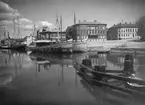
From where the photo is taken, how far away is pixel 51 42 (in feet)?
43.4

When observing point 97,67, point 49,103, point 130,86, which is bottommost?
point 49,103

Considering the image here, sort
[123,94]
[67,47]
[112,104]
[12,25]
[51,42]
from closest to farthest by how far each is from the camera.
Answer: [112,104]
[123,94]
[12,25]
[67,47]
[51,42]

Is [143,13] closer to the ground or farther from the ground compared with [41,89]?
farther from the ground

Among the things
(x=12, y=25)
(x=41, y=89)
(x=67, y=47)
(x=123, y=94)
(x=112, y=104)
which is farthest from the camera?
(x=67, y=47)

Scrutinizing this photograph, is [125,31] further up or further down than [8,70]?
further up

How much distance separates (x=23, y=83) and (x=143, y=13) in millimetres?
3781

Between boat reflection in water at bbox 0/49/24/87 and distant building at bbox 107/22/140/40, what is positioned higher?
distant building at bbox 107/22/140/40

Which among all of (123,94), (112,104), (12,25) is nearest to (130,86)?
(123,94)

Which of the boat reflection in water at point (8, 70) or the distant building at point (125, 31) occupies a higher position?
the distant building at point (125, 31)

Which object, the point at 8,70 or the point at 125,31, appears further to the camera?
the point at 125,31

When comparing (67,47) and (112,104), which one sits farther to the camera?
(67,47)

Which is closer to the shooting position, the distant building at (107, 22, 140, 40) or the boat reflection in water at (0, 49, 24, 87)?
A: the boat reflection in water at (0, 49, 24, 87)

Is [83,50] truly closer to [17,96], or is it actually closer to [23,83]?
[23,83]

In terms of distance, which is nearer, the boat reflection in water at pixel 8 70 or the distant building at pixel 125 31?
the boat reflection in water at pixel 8 70
